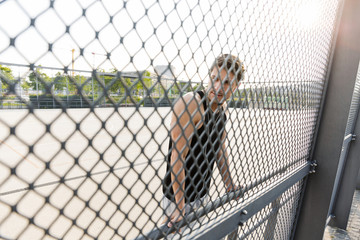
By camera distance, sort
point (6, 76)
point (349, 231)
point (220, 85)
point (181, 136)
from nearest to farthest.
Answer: point (6, 76), point (181, 136), point (220, 85), point (349, 231)

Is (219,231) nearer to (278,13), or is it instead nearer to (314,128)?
(278,13)

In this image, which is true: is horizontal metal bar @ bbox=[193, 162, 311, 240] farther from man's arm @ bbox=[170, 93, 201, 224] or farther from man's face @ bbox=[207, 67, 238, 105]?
man's face @ bbox=[207, 67, 238, 105]

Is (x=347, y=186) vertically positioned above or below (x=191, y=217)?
below

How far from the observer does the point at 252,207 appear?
1.38 metres

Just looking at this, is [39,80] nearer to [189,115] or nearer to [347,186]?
[189,115]

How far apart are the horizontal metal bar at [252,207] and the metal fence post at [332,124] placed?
394mm

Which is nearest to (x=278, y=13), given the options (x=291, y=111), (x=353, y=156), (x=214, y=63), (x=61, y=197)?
(x=214, y=63)

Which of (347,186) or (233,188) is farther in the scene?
(347,186)

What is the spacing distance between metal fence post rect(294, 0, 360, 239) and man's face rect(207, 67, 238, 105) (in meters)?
1.50

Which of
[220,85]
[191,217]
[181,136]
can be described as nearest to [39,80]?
[181,136]

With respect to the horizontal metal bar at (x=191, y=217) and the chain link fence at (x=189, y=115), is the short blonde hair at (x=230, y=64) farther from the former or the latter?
the horizontal metal bar at (x=191, y=217)

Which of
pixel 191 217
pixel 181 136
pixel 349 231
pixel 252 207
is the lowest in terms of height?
pixel 349 231

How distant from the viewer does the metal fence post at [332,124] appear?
1.94 metres

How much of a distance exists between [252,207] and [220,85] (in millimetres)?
806
